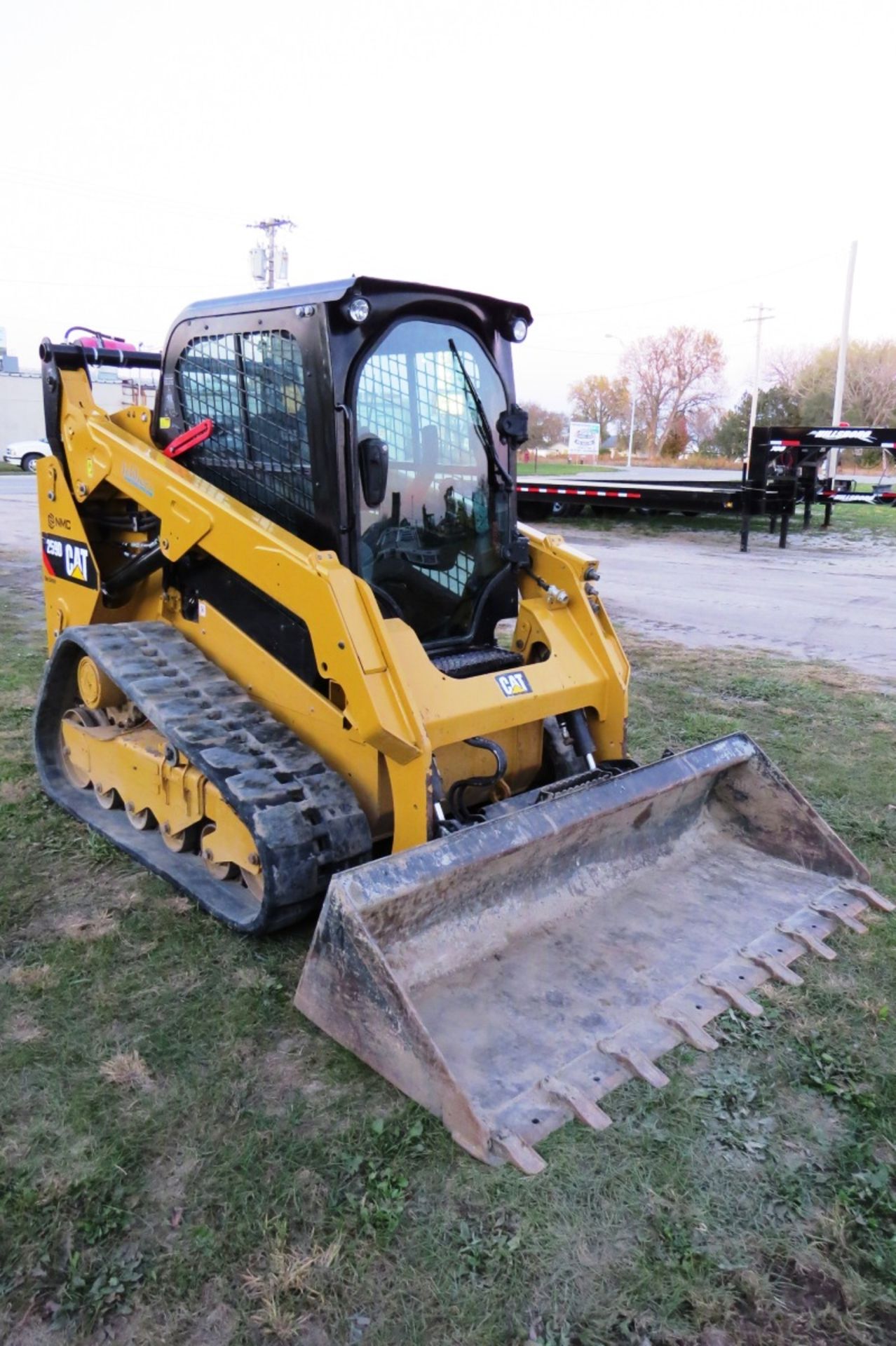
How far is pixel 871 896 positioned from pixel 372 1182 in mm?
2265

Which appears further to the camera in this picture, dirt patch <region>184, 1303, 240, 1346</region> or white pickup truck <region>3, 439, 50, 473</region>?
white pickup truck <region>3, 439, 50, 473</region>

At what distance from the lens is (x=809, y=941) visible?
344 centimetres

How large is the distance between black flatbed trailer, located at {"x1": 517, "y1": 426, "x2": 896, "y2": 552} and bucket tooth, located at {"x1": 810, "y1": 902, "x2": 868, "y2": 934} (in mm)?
10606

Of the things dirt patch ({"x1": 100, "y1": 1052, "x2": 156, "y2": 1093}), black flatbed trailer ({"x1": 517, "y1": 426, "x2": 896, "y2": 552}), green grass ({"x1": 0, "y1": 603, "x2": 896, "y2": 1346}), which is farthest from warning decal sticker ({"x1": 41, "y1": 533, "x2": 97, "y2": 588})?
black flatbed trailer ({"x1": 517, "y1": 426, "x2": 896, "y2": 552})

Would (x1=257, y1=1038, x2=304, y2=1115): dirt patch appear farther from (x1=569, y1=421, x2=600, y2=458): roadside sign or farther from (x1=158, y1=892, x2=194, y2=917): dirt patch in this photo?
(x1=569, y1=421, x2=600, y2=458): roadside sign

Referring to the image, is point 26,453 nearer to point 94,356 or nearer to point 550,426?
point 94,356

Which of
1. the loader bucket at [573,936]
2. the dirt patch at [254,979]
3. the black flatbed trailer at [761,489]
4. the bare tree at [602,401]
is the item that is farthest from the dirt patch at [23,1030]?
the bare tree at [602,401]

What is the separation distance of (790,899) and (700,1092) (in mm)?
1201

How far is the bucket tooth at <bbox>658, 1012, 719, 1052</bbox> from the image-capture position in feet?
9.51

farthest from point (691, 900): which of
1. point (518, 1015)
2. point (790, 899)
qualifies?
point (518, 1015)

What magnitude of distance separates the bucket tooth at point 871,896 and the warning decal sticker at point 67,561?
3.56 meters

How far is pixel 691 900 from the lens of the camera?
366 centimetres

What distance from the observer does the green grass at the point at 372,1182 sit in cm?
210

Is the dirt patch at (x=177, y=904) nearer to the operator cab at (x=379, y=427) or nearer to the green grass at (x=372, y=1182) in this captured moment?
the green grass at (x=372, y=1182)
